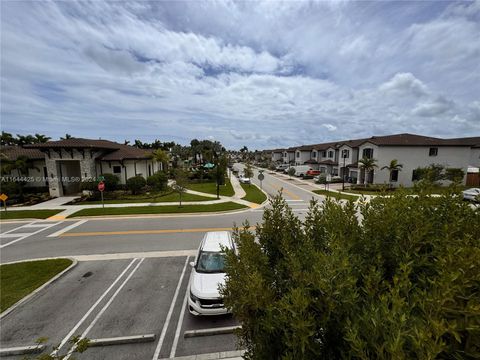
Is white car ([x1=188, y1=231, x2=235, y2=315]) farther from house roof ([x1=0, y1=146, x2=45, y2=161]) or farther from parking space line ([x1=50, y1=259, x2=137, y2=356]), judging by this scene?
house roof ([x1=0, y1=146, x2=45, y2=161])

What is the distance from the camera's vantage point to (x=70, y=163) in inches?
1199

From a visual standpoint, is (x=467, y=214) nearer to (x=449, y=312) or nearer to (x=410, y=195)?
(x=410, y=195)

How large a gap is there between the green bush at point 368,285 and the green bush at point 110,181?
28663mm

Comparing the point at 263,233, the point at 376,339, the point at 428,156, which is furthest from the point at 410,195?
the point at 428,156

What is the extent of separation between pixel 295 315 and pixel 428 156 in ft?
140

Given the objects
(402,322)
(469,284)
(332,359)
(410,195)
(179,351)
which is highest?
(410,195)

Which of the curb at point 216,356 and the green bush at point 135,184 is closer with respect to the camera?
the curb at point 216,356

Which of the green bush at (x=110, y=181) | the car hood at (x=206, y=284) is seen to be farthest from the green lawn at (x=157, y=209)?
the car hood at (x=206, y=284)

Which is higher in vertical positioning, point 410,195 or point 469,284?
point 410,195

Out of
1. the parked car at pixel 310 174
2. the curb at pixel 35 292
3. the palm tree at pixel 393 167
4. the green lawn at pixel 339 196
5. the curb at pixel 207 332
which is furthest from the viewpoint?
the parked car at pixel 310 174

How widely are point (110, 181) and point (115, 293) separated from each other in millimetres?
23053

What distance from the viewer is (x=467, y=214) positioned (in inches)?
140

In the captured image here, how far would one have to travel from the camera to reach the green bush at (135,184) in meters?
28.6

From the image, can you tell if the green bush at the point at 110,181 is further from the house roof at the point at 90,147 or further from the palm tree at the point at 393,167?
the palm tree at the point at 393,167
